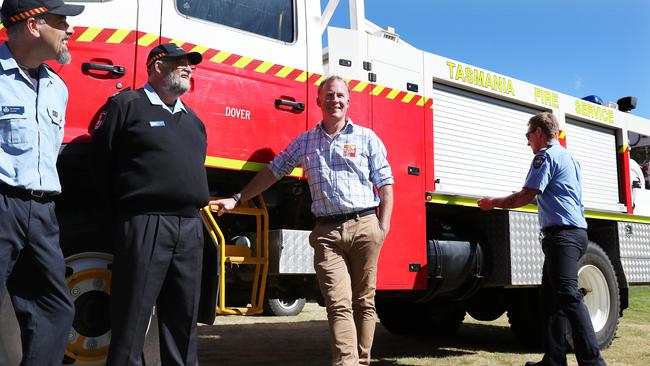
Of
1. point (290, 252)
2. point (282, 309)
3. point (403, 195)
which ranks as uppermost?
point (403, 195)

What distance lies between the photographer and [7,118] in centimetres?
268

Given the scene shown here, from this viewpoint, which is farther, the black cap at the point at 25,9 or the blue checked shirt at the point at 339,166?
the blue checked shirt at the point at 339,166

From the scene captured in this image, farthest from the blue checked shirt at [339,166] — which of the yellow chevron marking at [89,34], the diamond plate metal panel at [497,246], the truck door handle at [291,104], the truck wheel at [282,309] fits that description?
the truck wheel at [282,309]

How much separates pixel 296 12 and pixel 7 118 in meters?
2.25

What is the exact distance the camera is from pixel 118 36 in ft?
12.0

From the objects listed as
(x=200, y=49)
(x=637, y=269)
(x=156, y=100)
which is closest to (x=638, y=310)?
(x=637, y=269)

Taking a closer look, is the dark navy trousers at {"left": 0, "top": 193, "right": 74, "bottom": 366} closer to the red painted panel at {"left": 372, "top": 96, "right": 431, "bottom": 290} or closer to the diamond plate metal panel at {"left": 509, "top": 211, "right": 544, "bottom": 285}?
the red painted panel at {"left": 372, "top": 96, "right": 431, "bottom": 290}

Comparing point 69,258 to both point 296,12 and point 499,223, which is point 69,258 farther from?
point 499,223

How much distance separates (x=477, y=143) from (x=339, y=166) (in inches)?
90.2

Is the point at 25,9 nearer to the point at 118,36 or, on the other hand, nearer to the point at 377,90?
the point at 118,36

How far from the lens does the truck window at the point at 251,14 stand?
13.2ft

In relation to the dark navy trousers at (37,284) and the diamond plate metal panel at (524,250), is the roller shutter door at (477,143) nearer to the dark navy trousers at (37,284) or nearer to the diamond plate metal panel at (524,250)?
the diamond plate metal panel at (524,250)

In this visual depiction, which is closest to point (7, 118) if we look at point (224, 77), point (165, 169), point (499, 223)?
point (165, 169)

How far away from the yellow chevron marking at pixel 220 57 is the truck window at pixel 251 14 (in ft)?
0.71
